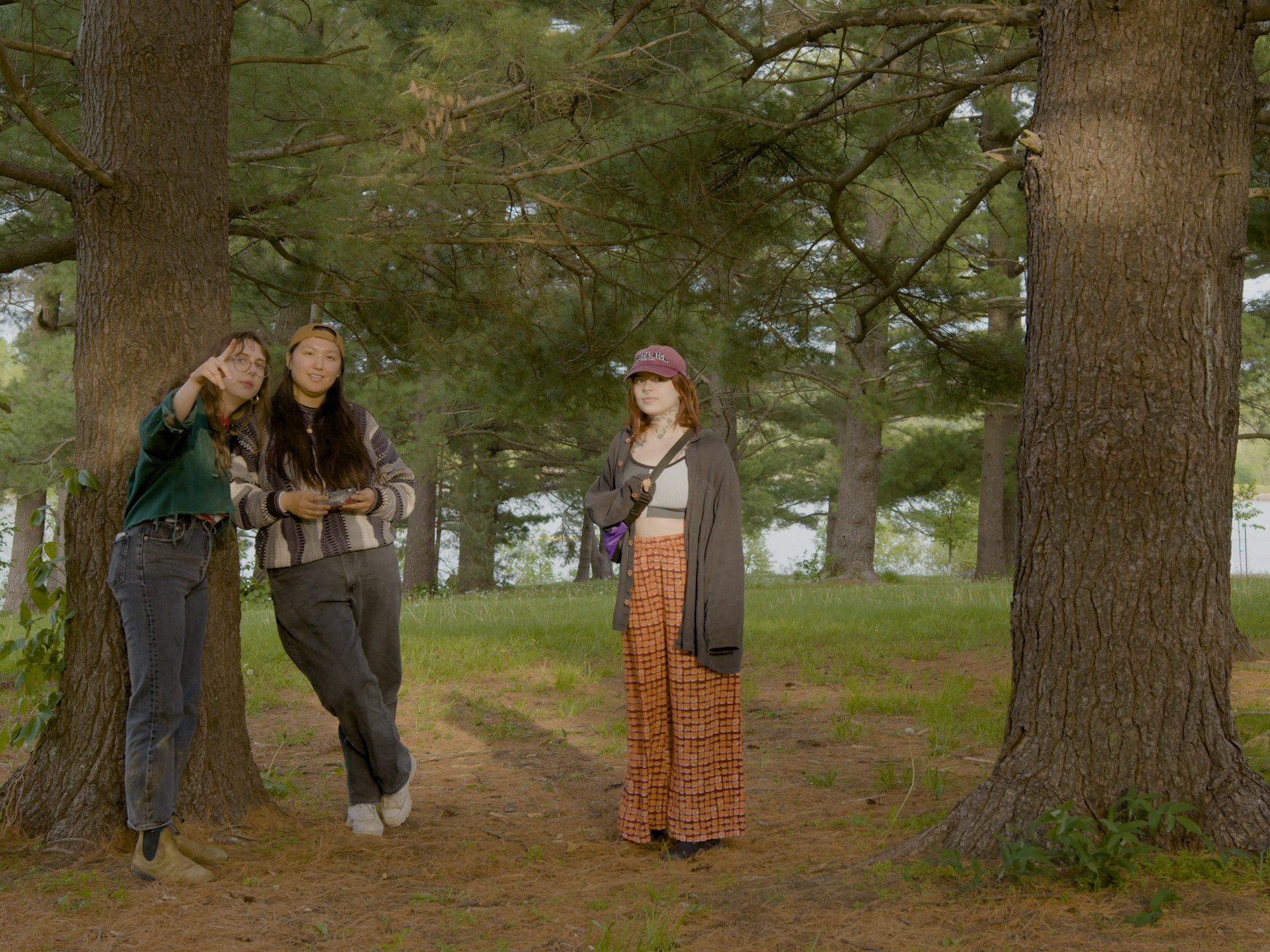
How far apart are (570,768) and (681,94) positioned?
380 centimetres

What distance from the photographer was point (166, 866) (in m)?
3.11

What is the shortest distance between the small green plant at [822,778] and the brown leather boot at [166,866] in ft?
7.72

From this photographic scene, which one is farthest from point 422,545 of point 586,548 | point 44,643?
point 44,643

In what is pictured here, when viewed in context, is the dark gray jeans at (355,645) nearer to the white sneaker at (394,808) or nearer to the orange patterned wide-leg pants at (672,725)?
the white sneaker at (394,808)

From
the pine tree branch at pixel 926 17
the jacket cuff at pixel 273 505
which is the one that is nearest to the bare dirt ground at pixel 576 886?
the jacket cuff at pixel 273 505

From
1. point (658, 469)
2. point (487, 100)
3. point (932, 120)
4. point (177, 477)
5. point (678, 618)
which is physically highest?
point (932, 120)

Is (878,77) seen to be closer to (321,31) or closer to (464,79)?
(321,31)

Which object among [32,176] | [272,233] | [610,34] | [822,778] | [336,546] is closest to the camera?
[336,546]

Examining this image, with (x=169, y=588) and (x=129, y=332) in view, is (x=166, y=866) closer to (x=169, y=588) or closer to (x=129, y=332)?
(x=169, y=588)

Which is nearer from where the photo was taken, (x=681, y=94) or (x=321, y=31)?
(x=681, y=94)

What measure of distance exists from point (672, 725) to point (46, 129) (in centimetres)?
283

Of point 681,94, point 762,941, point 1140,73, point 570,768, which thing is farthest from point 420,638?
point 1140,73

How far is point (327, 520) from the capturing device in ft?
11.8

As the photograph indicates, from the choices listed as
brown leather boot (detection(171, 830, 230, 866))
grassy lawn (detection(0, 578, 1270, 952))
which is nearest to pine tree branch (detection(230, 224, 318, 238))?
grassy lawn (detection(0, 578, 1270, 952))
